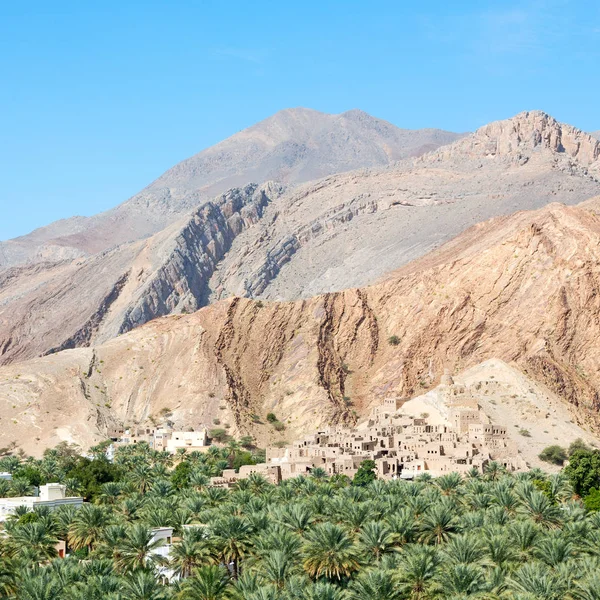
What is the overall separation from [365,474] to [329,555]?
43512 millimetres

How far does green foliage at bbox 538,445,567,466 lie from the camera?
358ft

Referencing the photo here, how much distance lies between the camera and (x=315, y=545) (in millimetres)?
56375

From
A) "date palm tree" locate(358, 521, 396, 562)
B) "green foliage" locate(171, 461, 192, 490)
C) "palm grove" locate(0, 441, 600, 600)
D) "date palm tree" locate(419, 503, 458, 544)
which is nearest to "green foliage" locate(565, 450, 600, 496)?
"palm grove" locate(0, 441, 600, 600)

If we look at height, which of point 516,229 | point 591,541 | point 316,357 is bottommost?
point 591,541

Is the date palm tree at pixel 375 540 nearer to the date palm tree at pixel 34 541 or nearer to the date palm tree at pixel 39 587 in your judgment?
the date palm tree at pixel 39 587

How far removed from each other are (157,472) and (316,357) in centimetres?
5337

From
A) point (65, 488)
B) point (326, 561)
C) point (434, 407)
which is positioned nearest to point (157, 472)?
point (65, 488)

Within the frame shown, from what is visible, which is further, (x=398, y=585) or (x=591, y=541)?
(x=591, y=541)

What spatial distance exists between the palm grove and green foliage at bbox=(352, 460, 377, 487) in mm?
9530

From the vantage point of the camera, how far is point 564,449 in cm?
11106

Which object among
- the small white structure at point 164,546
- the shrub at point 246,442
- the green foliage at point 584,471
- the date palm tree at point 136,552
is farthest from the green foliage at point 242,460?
the date palm tree at point 136,552

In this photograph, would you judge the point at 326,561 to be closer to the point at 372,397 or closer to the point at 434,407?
the point at 434,407

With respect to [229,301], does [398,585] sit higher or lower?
lower

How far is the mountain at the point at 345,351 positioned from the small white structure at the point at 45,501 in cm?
4766
